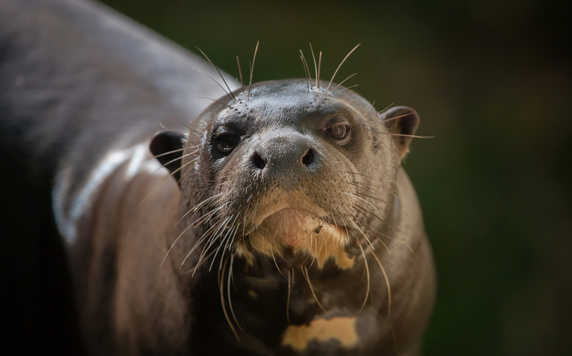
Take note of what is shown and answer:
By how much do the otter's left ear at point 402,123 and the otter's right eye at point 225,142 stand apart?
0.35m

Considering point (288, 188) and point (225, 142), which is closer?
point (288, 188)

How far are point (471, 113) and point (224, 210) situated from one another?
300cm

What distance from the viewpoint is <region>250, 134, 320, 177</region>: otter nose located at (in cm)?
116

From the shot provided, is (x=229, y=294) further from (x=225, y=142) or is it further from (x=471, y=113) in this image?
(x=471, y=113)

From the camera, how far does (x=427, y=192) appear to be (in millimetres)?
3559

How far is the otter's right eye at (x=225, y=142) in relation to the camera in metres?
1.33

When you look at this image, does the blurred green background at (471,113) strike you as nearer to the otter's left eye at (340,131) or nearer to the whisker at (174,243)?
the whisker at (174,243)

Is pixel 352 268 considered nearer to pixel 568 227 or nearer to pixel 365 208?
pixel 365 208

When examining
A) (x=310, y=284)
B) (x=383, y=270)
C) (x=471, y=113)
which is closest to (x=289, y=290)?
(x=310, y=284)

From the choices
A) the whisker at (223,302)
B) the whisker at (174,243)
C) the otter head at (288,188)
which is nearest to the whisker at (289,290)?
the otter head at (288,188)

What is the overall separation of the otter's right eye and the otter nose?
127 millimetres

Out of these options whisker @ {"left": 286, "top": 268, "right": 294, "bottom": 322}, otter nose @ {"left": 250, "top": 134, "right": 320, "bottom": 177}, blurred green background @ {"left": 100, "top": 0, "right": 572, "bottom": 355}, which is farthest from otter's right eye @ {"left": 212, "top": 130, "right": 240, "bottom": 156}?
blurred green background @ {"left": 100, "top": 0, "right": 572, "bottom": 355}

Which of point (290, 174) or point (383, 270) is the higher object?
point (290, 174)

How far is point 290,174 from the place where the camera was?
3.79 feet
